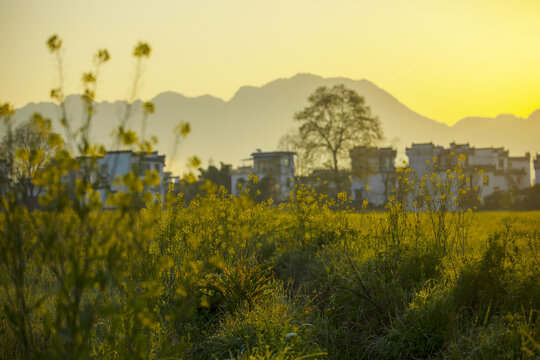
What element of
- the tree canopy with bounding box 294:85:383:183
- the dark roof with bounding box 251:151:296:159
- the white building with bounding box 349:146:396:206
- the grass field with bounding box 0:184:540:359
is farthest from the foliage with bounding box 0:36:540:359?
the dark roof with bounding box 251:151:296:159

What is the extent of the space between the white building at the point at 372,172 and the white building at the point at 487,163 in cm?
302

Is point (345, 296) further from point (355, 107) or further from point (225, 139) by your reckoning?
point (225, 139)

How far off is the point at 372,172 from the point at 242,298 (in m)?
29.9

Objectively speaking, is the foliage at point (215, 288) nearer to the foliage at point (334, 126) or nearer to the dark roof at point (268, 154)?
the foliage at point (334, 126)

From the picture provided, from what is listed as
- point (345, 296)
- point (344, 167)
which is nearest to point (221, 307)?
point (345, 296)

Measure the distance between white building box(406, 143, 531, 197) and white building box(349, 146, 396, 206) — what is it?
9.91ft

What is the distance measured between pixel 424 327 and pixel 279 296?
177 cm

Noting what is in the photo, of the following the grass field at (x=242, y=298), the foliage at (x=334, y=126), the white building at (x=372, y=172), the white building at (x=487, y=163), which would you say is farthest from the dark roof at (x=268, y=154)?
the grass field at (x=242, y=298)

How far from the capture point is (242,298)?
5.58 metres

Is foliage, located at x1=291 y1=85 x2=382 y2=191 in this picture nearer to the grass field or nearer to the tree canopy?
the tree canopy

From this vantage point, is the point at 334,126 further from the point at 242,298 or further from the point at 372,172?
the point at 242,298

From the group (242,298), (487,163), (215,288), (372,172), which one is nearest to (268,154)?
(372,172)

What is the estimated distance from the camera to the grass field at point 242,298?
9.55 ft

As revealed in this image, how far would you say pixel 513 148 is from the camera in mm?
172625
